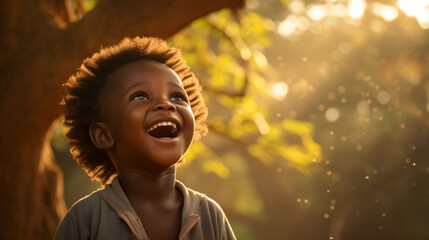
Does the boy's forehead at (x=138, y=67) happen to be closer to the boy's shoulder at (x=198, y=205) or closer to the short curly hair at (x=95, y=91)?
the short curly hair at (x=95, y=91)

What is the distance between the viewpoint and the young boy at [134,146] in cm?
140

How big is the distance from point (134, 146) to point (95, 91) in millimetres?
286

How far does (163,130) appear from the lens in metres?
1.46

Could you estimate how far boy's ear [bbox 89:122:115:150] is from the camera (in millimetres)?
1524

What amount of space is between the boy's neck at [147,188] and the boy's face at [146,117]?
28mm

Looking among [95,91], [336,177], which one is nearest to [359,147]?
[336,177]

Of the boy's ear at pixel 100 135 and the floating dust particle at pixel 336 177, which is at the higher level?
the floating dust particle at pixel 336 177

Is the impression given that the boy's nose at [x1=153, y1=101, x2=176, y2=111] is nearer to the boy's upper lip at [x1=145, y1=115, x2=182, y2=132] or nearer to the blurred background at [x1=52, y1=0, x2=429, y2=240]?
the boy's upper lip at [x1=145, y1=115, x2=182, y2=132]

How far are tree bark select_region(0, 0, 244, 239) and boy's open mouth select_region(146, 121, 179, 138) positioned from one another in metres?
1.12

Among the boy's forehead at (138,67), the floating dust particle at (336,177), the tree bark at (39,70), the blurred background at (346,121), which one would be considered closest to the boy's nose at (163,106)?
the boy's forehead at (138,67)

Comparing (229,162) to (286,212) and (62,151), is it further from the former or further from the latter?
(62,151)

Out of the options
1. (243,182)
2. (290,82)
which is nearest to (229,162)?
(243,182)

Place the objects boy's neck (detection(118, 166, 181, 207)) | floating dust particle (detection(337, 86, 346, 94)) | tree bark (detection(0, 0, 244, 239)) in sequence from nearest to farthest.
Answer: boy's neck (detection(118, 166, 181, 207)) → tree bark (detection(0, 0, 244, 239)) → floating dust particle (detection(337, 86, 346, 94))

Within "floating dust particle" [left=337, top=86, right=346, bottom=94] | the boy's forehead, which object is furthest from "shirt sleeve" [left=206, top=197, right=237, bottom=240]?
"floating dust particle" [left=337, top=86, right=346, bottom=94]
